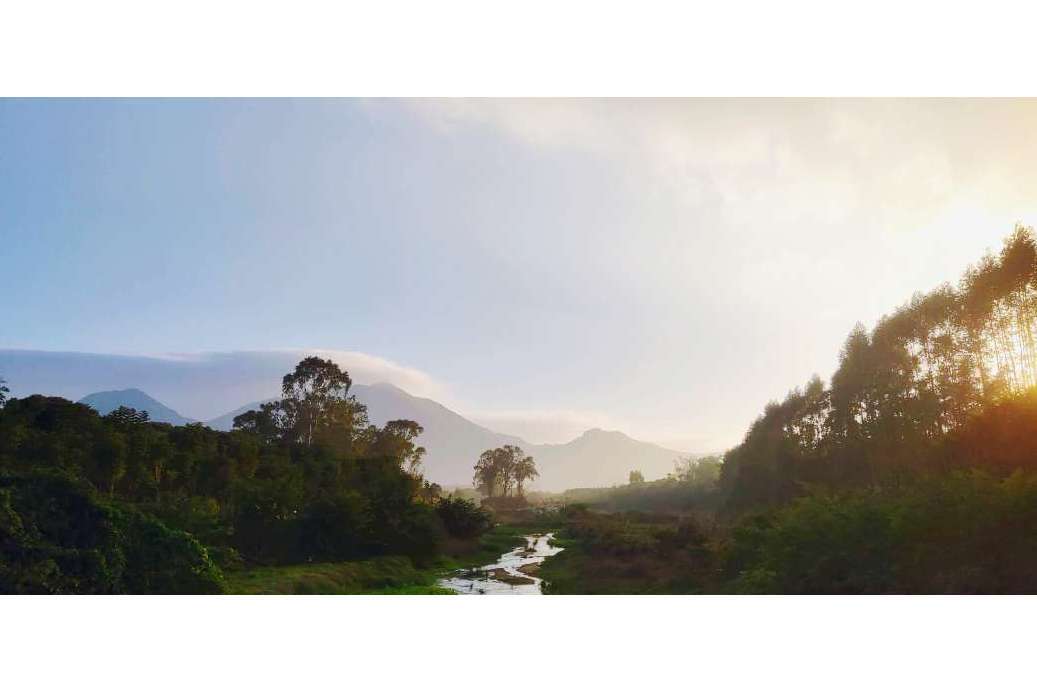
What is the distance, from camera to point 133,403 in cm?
1708

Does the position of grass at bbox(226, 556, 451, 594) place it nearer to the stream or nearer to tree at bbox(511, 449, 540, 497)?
the stream

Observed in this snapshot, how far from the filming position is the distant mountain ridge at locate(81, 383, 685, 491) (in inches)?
693

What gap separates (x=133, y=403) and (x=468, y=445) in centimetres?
963

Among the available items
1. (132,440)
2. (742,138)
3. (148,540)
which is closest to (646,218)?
(742,138)

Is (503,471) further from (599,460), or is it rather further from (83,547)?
(83,547)

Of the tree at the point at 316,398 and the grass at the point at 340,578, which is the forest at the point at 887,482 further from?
the tree at the point at 316,398

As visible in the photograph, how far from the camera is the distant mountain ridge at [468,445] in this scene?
17609 mm

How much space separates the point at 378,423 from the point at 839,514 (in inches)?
728

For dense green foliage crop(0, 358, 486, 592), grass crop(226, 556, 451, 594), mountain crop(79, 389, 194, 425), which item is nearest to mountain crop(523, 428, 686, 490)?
dense green foliage crop(0, 358, 486, 592)

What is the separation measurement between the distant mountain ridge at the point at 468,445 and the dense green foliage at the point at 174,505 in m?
0.91

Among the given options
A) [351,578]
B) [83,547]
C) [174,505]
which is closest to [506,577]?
[351,578]

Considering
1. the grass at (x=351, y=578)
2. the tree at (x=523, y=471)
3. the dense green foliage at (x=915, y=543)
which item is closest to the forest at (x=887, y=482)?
the dense green foliage at (x=915, y=543)

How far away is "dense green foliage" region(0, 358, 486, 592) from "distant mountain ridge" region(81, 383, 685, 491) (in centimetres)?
91

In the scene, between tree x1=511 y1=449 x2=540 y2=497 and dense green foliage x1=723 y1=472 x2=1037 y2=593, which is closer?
dense green foliage x1=723 y1=472 x2=1037 y2=593
